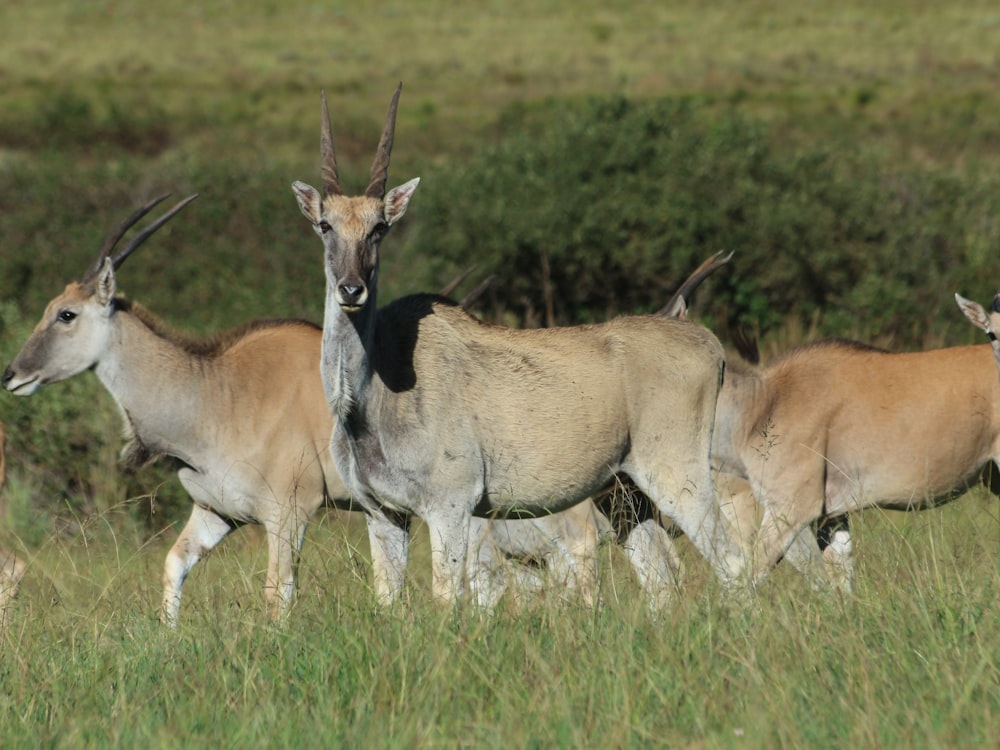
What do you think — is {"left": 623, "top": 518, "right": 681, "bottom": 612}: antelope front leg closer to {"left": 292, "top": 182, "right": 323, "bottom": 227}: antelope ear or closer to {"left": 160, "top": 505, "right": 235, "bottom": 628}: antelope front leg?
{"left": 292, "top": 182, "right": 323, "bottom": 227}: antelope ear

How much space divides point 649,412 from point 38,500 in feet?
19.9

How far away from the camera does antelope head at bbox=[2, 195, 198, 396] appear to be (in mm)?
7391

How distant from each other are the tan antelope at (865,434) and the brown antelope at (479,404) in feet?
2.93

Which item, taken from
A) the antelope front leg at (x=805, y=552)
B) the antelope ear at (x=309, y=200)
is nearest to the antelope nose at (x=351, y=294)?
the antelope ear at (x=309, y=200)

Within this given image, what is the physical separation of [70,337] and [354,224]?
2422 mm

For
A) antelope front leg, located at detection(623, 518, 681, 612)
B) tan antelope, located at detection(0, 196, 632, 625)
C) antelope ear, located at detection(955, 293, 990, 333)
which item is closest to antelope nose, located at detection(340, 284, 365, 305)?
antelope front leg, located at detection(623, 518, 681, 612)

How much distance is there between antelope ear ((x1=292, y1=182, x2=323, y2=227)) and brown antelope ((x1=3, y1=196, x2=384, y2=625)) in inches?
65.1

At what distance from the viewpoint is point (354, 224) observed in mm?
5609

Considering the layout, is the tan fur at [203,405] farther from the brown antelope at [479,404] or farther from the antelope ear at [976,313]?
the antelope ear at [976,313]

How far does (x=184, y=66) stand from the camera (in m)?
57.7

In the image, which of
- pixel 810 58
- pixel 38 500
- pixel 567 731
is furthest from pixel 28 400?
pixel 810 58

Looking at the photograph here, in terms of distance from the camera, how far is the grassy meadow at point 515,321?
4141 millimetres

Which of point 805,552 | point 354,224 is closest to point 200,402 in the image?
point 354,224

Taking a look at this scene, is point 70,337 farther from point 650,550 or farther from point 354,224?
point 650,550
